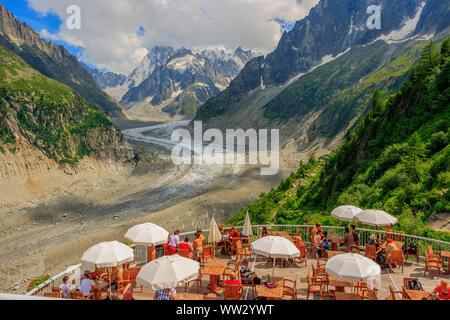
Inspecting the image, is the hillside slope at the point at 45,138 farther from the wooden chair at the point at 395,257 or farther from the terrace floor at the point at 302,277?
the wooden chair at the point at 395,257

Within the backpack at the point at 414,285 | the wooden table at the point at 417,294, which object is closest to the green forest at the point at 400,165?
the backpack at the point at 414,285

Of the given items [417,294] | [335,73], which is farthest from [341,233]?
[335,73]

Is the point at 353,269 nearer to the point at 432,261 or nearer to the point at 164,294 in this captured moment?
the point at 432,261

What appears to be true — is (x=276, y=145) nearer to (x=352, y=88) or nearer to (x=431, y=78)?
(x=352, y=88)

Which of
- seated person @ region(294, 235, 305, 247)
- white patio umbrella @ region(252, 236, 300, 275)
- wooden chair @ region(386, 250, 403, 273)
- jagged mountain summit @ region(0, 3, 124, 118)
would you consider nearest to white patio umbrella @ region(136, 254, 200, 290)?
white patio umbrella @ region(252, 236, 300, 275)

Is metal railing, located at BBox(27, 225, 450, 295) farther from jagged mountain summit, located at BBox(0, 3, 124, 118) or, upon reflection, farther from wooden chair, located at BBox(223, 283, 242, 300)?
jagged mountain summit, located at BBox(0, 3, 124, 118)

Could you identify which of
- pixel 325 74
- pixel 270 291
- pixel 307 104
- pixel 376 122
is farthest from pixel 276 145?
pixel 270 291
